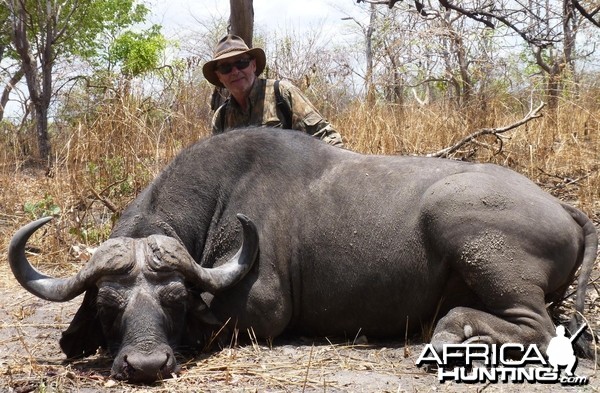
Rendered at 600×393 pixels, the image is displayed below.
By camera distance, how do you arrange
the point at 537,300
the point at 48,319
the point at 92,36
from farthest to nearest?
1. the point at 92,36
2. the point at 48,319
3. the point at 537,300

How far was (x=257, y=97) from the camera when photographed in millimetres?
6133

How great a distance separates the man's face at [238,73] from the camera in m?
5.93

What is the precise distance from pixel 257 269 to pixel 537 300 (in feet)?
5.27

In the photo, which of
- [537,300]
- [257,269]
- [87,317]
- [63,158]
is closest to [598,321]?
[537,300]

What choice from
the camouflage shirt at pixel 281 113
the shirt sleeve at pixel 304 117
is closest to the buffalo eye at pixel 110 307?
the camouflage shirt at pixel 281 113

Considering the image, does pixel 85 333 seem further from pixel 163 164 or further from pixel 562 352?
pixel 163 164

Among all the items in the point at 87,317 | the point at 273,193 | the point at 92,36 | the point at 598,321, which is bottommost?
the point at 598,321

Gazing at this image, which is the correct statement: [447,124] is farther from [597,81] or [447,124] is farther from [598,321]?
[598,321]

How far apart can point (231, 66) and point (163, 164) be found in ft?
5.43

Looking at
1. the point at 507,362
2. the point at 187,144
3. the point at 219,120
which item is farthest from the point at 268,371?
the point at 187,144

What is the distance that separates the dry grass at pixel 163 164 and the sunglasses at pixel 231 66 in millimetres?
1490

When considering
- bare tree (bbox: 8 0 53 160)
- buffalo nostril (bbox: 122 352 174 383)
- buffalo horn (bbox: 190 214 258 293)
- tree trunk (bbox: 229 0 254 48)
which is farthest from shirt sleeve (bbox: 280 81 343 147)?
bare tree (bbox: 8 0 53 160)

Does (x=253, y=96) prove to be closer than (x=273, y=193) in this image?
No

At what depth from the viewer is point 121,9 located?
2648cm
